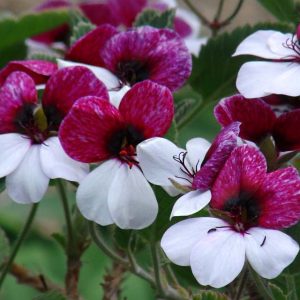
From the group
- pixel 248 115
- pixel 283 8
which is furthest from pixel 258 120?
pixel 283 8

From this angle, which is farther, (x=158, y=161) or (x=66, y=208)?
(x=66, y=208)

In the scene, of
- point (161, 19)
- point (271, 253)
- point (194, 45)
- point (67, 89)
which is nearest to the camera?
point (271, 253)

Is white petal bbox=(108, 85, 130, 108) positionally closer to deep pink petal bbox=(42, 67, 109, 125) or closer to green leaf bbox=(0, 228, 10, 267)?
deep pink petal bbox=(42, 67, 109, 125)

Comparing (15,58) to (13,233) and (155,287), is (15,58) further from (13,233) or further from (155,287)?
(13,233)

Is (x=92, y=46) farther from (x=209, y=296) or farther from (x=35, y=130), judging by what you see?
(x=209, y=296)

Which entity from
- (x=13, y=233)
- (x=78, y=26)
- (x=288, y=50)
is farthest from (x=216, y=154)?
(x=13, y=233)

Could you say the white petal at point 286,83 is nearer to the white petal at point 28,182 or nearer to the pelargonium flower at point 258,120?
the pelargonium flower at point 258,120

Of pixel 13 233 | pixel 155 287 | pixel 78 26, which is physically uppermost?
pixel 78 26
